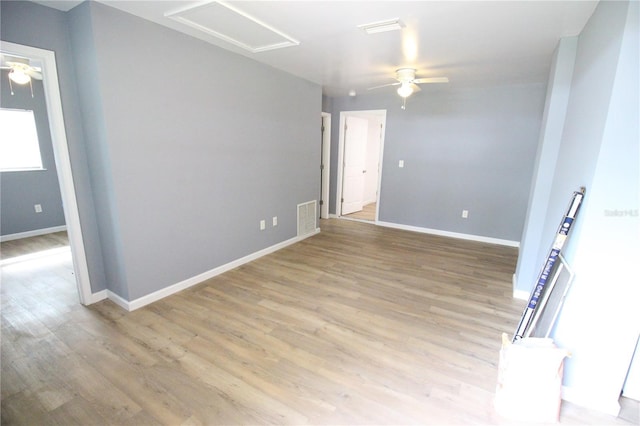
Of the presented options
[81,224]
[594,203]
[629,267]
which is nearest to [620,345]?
[629,267]

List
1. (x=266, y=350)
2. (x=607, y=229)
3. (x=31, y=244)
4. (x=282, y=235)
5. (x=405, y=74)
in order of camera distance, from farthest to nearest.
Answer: (x=282, y=235), (x=31, y=244), (x=405, y=74), (x=266, y=350), (x=607, y=229)

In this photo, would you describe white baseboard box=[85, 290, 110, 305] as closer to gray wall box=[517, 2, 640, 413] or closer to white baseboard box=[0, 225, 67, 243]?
white baseboard box=[0, 225, 67, 243]

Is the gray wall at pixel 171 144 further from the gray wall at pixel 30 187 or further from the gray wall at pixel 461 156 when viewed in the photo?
the gray wall at pixel 30 187

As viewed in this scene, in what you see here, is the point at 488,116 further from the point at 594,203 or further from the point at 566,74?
the point at 594,203

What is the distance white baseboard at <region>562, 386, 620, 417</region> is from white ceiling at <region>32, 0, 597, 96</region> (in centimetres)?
239

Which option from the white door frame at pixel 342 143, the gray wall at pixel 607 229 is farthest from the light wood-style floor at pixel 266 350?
the white door frame at pixel 342 143

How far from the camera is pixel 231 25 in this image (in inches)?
94.0

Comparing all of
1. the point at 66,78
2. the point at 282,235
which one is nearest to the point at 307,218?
the point at 282,235

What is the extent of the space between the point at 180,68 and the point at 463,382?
332 cm

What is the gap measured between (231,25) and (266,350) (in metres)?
2.59

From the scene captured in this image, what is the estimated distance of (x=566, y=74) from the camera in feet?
7.99

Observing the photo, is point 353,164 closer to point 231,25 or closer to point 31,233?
point 231,25

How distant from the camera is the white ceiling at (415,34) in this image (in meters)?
1.98

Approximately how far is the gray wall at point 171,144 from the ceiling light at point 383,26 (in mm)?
1517
